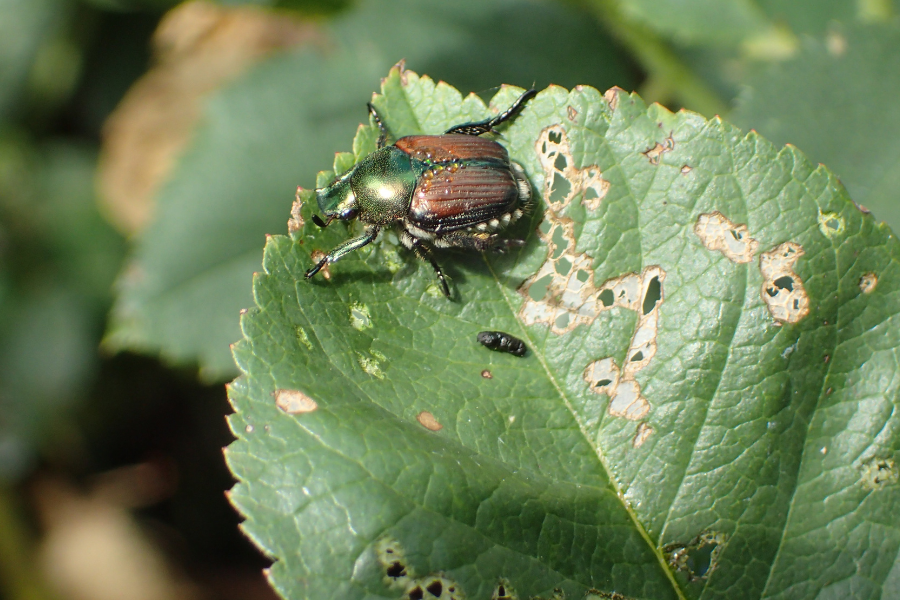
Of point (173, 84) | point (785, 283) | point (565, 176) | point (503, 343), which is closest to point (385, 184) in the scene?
point (565, 176)

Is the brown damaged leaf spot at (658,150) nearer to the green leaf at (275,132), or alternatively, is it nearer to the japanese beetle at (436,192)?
the japanese beetle at (436,192)

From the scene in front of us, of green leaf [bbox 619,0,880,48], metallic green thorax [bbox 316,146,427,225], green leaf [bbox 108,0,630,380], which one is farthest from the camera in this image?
green leaf [bbox 108,0,630,380]

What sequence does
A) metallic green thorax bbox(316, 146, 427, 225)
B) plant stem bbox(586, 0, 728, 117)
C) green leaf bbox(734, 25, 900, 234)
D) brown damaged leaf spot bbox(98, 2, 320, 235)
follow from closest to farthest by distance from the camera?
metallic green thorax bbox(316, 146, 427, 225), green leaf bbox(734, 25, 900, 234), plant stem bbox(586, 0, 728, 117), brown damaged leaf spot bbox(98, 2, 320, 235)

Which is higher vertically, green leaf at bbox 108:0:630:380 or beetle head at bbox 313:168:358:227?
green leaf at bbox 108:0:630:380

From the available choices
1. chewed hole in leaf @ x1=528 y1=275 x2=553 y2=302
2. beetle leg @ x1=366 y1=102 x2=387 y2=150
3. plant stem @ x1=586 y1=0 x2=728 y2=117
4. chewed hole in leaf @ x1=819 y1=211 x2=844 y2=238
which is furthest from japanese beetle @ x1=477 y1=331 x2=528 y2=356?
plant stem @ x1=586 y1=0 x2=728 y2=117

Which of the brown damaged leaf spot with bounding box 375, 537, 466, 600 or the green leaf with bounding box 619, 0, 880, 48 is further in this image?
the green leaf with bounding box 619, 0, 880, 48

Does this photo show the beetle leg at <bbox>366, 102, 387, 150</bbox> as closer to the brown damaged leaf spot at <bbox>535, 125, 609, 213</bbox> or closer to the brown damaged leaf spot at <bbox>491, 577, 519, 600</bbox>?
the brown damaged leaf spot at <bbox>535, 125, 609, 213</bbox>
